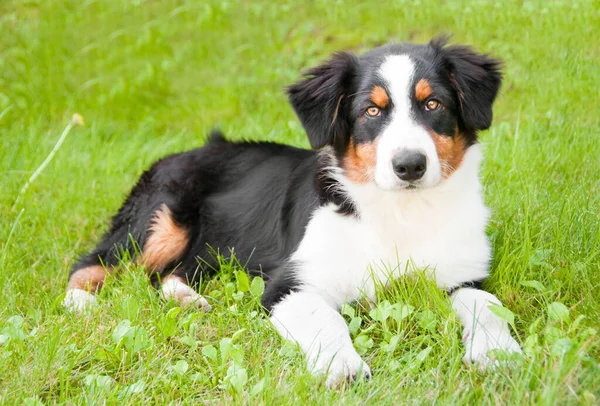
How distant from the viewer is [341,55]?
12.7 ft

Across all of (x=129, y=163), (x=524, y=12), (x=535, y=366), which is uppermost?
(x=524, y=12)

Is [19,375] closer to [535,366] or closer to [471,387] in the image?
[471,387]

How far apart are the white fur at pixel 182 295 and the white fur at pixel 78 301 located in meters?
0.38

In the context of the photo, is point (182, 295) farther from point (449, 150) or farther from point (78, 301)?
point (449, 150)

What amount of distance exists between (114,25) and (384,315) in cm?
722

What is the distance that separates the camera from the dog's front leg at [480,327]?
284cm

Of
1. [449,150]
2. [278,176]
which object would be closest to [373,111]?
[449,150]

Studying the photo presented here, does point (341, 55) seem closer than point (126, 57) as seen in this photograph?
Yes

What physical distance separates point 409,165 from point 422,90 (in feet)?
1.45

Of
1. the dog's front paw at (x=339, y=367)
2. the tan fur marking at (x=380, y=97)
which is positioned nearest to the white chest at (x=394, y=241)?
the tan fur marking at (x=380, y=97)

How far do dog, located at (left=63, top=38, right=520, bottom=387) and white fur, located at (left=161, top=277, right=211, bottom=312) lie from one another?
0.01 m

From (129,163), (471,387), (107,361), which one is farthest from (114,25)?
(471,387)

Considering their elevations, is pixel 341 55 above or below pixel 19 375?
above

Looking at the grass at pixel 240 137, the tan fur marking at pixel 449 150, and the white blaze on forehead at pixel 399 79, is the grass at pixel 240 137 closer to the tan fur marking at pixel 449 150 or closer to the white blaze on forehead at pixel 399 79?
the tan fur marking at pixel 449 150
